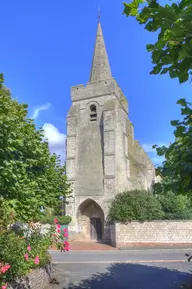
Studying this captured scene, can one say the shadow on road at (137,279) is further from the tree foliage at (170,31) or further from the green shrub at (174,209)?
the green shrub at (174,209)

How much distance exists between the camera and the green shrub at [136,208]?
70.0ft

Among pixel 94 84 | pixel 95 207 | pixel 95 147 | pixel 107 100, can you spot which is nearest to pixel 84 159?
pixel 95 147

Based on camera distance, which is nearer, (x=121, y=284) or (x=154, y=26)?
(x=154, y=26)

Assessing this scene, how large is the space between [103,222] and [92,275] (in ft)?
53.9

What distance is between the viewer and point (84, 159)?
28453 millimetres

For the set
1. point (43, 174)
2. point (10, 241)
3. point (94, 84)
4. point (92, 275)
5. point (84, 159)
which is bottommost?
point (92, 275)

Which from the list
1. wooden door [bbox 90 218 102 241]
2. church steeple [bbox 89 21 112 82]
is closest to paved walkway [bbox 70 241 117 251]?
wooden door [bbox 90 218 102 241]

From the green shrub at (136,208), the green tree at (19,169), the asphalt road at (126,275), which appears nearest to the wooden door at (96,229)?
the green shrub at (136,208)

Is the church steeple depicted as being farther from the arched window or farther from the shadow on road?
the shadow on road

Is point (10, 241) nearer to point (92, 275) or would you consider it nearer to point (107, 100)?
point (92, 275)

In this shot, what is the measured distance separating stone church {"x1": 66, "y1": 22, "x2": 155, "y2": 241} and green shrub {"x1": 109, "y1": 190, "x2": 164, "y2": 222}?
10.5 ft

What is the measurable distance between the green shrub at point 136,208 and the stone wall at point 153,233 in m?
0.57

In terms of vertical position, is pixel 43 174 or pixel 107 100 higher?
pixel 107 100

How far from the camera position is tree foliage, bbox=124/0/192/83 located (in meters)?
2.13
